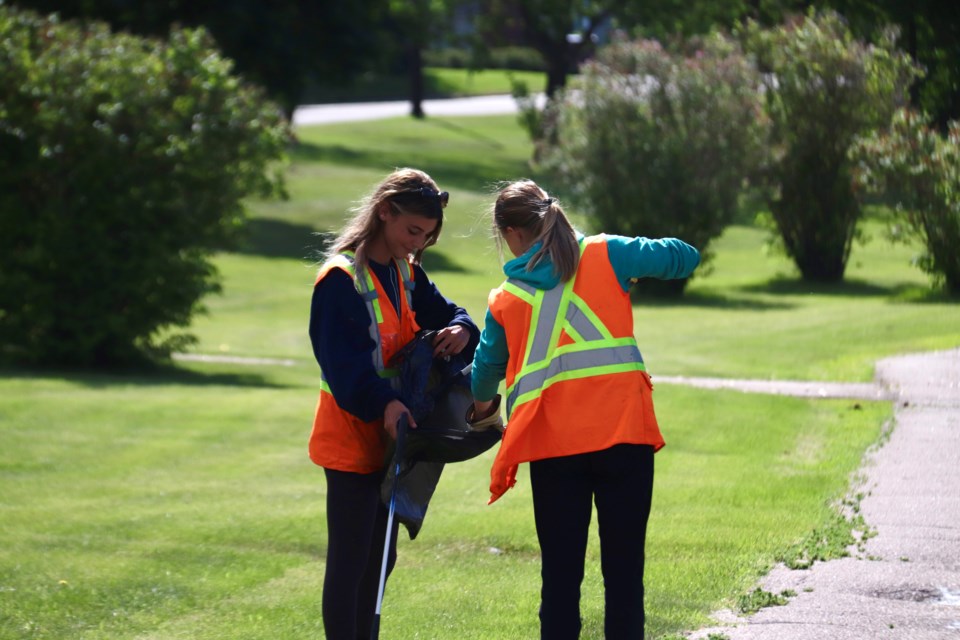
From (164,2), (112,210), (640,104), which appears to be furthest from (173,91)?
(164,2)

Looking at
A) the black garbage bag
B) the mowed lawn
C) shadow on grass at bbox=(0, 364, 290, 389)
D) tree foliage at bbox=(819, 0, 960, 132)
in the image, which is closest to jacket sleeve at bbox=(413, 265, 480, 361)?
the black garbage bag

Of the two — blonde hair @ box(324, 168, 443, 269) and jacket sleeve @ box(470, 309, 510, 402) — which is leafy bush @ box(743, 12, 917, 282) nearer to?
blonde hair @ box(324, 168, 443, 269)

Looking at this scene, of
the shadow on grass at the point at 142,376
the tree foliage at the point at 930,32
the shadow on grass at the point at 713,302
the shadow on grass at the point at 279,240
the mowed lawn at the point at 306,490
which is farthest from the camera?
the shadow on grass at the point at 279,240

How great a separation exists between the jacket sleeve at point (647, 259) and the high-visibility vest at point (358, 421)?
0.83m

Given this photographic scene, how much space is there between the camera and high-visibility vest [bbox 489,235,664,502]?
423 centimetres

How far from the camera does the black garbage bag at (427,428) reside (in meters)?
4.56

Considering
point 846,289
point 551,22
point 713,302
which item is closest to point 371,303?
point 713,302

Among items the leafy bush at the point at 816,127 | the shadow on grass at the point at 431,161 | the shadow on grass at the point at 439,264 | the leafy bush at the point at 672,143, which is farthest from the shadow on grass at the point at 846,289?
the shadow on grass at the point at 431,161

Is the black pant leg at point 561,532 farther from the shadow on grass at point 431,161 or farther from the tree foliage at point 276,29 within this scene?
the shadow on grass at point 431,161

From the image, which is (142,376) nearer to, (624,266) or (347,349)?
(347,349)

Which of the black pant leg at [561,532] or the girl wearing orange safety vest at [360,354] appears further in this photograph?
the girl wearing orange safety vest at [360,354]

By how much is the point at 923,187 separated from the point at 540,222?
1481 cm

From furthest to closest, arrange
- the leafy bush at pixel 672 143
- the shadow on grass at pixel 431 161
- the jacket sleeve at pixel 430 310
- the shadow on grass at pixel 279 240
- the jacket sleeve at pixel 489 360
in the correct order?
the shadow on grass at pixel 431 161 → the shadow on grass at pixel 279 240 → the leafy bush at pixel 672 143 → the jacket sleeve at pixel 430 310 → the jacket sleeve at pixel 489 360

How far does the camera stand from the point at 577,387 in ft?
14.0
